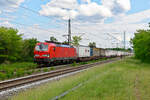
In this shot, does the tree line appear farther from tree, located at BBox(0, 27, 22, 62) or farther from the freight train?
the freight train

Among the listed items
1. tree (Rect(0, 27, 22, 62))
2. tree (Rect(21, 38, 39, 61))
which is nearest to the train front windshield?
tree (Rect(0, 27, 22, 62))

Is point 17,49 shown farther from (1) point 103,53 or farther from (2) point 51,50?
(1) point 103,53

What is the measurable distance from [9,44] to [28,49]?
5.37 m

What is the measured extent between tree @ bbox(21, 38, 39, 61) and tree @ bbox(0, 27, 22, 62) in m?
1.68

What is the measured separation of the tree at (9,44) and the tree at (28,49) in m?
1.68

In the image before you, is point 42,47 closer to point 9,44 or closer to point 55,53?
point 55,53

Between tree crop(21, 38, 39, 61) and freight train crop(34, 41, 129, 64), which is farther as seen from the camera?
tree crop(21, 38, 39, 61)

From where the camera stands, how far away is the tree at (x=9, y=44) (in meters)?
28.7

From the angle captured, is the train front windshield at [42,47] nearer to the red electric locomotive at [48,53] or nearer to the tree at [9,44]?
the red electric locomotive at [48,53]

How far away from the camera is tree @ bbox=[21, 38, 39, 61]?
3428 cm

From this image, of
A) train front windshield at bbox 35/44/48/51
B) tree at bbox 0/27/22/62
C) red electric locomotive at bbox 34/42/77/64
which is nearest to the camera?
red electric locomotive at bbox 34/42/77/64

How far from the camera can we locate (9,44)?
3005 centimetres

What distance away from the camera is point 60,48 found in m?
22.8

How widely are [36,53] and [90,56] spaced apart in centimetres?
1801
